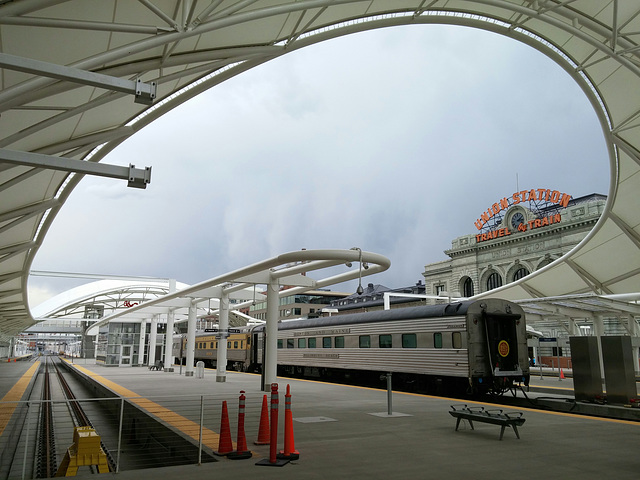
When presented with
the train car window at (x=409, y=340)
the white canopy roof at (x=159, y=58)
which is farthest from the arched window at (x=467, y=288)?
the train car window at (x=409, y=340)

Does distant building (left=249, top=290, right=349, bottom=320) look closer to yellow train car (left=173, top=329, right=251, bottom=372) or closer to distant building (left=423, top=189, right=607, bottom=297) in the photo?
distant building (left=423, top=189, right=607, bottom=297)

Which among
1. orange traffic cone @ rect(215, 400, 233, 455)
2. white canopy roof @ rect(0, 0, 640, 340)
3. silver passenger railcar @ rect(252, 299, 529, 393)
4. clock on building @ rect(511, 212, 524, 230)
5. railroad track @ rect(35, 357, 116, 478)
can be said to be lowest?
railroad track @ rect(35, 357, 116, 478)

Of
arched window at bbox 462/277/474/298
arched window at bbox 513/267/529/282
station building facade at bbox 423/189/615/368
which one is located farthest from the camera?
arched window at bbox 462/277/474/298

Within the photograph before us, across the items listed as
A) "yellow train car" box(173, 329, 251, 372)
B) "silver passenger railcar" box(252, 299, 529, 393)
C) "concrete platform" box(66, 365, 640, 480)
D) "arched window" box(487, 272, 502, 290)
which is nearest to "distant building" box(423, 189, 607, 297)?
"arched window" box(487, 272, 502, 290)

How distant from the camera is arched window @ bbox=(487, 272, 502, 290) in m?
59.4

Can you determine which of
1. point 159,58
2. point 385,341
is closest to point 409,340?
point 385,341

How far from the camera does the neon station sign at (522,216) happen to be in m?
52.9

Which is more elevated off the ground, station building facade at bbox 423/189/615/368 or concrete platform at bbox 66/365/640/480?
station building facade at bbox 423/189/615/368

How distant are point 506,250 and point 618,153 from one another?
38971 millimetres

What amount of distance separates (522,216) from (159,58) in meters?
53.3

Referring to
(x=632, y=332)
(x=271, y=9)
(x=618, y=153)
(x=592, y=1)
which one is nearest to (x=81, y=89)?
(x=271, y=9)

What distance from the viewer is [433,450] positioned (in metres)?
8.24

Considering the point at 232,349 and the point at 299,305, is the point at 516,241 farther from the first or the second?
the point at 299,305

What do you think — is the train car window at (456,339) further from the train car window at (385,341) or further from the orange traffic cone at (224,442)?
the orange traffic cone at (224,442)
